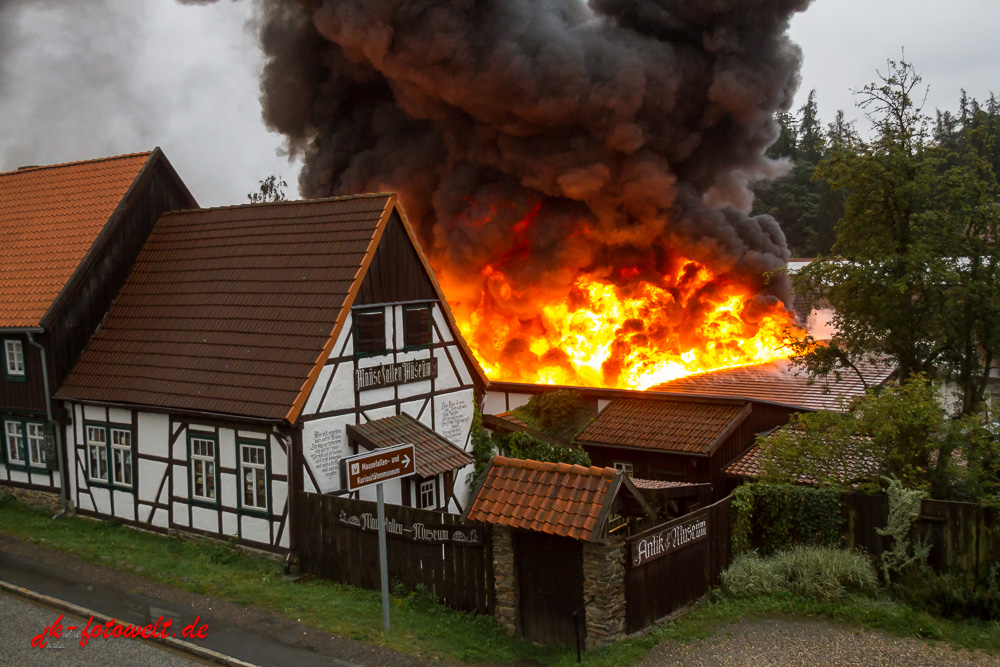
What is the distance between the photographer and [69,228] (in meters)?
19.4

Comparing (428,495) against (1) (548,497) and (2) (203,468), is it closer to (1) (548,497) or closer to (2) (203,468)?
(2) (203,468)

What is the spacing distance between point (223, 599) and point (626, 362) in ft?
62.9

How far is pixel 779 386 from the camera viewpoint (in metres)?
25.2

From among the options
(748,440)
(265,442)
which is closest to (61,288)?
(265,442)

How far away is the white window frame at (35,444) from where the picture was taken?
720 inches

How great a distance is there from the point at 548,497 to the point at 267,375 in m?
6.06

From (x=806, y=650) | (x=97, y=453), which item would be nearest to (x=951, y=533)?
(x=806, y=650)

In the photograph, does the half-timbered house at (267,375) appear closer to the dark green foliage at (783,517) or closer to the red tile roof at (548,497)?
the red tile roof at (548,497)

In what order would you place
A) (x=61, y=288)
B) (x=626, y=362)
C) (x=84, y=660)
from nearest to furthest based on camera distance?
(x=84, y=660), (x=61, y=288), (x=626, y=362)

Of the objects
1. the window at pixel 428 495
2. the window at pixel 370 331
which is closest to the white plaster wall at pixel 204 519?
the window at pixel 428 495


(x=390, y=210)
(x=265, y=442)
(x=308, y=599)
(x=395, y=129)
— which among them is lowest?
(x=308, y=599)

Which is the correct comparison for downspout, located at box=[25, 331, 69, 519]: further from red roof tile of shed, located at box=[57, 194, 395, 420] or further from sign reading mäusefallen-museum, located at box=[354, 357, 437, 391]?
sign reading mäusefallen-museum, located at box=[354, 357, 437, 391]

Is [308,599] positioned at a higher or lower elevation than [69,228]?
lower

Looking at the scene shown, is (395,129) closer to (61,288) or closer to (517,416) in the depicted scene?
(517,416)
